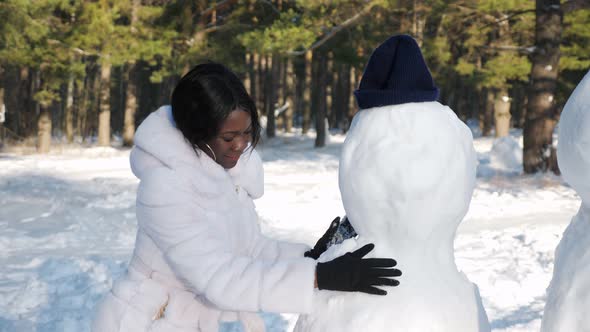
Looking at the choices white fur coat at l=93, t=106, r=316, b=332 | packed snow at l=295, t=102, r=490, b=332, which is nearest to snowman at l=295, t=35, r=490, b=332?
packed snow at l=295, t=102, r=490, b=332

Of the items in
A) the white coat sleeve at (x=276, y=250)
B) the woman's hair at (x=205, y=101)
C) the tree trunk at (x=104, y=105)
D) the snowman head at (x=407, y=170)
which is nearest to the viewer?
the snowman head at (x=407, y=170)

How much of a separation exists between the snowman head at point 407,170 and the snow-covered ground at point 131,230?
2.52m

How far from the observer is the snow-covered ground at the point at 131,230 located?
15.0 feet

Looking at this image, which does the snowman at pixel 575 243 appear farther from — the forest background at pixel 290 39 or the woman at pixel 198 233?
the forest background at pixel 290 39

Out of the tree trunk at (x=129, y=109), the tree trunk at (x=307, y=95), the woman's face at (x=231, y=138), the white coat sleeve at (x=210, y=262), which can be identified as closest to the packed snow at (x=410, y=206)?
the white coat sleeve at (x=210, y=262)

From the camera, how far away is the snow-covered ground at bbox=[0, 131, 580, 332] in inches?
180

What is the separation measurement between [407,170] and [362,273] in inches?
12.8

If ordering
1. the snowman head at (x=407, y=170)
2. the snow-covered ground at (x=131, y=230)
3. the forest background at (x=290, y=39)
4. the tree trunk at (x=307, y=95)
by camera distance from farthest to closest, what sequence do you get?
the tree trunk at (x=307, y=95), the forest background at (x=290, y=39), the snow-covered ground at (x=131, y=230), the snowman head at (x=407, y=170)

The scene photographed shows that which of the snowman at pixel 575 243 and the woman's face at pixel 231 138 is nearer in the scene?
the snowman at pixel 575 243

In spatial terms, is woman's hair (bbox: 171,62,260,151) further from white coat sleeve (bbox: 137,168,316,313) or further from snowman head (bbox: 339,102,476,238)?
snowman head (bbox: 339,102,476,238)

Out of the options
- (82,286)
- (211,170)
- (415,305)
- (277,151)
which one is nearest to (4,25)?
(277,151)

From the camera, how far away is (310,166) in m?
14.4

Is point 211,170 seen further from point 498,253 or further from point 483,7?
point 483,7

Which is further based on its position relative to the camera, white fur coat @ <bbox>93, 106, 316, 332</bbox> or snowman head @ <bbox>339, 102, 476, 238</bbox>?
white fur coat @ <bbox>93, 106, 316, 332</bbox>
